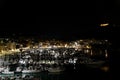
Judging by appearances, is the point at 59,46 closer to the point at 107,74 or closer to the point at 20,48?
the point at 20,48

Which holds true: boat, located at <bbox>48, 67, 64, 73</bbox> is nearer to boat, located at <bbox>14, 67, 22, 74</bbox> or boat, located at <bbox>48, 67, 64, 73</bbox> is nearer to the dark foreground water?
the dark foreground water

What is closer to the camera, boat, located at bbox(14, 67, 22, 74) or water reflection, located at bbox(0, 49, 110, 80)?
water reflection, located at bbox(0, 49, 110, 80)

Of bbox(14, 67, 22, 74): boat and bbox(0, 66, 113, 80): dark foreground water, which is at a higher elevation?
bbox(14, 67, 22, 74): boat

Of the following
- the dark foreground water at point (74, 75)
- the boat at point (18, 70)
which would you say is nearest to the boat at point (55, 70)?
the dark foreground water at point (74, 75)

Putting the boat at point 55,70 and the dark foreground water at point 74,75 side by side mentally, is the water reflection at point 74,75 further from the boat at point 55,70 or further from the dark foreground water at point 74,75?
the boat at point 55,70

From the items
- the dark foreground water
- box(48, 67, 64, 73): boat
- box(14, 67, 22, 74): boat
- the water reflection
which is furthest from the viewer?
box(14, 67, 22, 74): boat

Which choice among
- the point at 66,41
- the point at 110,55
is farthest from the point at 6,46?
the point at 110,55

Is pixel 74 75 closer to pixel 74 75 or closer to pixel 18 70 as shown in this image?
pixel 74 75

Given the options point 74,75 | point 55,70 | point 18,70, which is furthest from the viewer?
point 18,70

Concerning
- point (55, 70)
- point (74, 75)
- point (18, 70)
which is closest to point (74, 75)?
point (74, 75)

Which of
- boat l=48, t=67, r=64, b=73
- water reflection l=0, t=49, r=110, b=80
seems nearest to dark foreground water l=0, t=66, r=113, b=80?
water reflection l=0, t=49, r=110, b=80

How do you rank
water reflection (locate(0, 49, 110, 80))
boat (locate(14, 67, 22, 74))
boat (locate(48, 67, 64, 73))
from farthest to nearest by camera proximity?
1. boat (locate(14, 67, 22, 74))
2. boat (locate(48, 67, 64, 73))
3. water reflection (locate(0, 49, 110, 80))

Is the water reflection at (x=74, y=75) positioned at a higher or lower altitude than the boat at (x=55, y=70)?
lower

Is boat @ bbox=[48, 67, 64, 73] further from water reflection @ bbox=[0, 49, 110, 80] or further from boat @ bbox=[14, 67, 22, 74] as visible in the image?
boat @ bbox=[14, 67, 22, 74]
